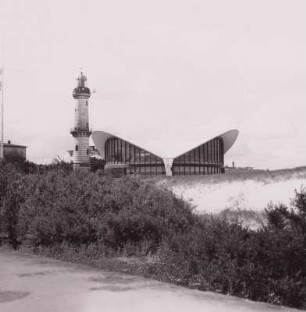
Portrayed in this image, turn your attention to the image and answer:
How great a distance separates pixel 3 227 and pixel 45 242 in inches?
69.6

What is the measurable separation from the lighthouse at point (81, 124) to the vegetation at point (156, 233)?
183 feet

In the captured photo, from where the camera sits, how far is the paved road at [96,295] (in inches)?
186

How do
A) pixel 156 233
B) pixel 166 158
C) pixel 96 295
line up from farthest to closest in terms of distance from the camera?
pixel 166 158 < pixel 156 233 < pixel 96 295

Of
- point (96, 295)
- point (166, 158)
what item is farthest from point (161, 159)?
point (96, 295)

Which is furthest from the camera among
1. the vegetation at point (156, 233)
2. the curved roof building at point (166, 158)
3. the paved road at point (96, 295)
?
the curved roof building at point (166, 158)

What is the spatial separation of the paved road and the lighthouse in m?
64.7

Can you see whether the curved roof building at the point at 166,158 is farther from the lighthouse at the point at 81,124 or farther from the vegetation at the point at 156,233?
the vegetation at the point at 156,233

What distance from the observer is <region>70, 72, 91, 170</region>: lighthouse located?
7131 centimetres

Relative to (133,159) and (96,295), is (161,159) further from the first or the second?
(96,295)

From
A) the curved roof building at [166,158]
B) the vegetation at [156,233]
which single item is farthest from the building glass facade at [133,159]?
the vegetation at [156,233]

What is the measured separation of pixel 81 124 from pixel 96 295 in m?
69.2

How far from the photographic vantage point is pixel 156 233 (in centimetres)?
1013

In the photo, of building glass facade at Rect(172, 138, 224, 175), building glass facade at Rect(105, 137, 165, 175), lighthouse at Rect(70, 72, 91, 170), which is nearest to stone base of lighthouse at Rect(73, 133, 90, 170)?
lighthouse at Rect(70, 72, 91, 170)

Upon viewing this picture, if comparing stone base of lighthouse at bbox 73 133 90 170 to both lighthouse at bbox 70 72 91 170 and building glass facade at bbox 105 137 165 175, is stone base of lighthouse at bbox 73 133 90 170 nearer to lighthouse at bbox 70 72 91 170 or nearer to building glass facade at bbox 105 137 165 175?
lighthouse at bbox 70 72 91 170
